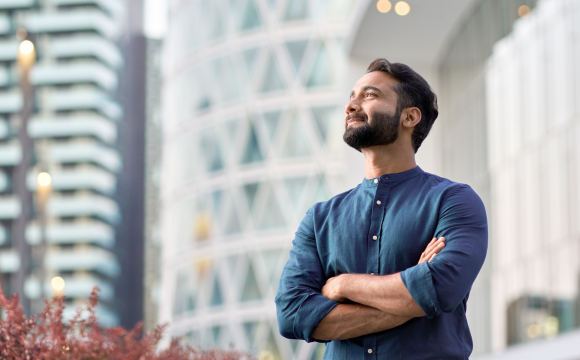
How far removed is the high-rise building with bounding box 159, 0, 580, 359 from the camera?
16906mm

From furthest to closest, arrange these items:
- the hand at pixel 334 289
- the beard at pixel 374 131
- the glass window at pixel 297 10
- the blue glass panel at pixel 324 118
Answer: the glass window at pixel 297 10, the blue glass panel at pixel 324 118, the beard at pixel 374 131, the hand at pixel 334 289

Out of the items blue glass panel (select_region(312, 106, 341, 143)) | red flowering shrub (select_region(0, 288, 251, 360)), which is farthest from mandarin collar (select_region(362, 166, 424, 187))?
blue glass panel (select_region(312, 106, 341, 143))

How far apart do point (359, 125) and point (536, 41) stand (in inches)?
616

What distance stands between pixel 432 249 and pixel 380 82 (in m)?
0.75

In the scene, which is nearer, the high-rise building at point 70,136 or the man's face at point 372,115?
the man's face at point 372,115

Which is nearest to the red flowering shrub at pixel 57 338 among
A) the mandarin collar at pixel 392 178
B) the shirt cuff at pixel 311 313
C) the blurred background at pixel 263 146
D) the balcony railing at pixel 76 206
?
the shirt cuff at pixel 311 313

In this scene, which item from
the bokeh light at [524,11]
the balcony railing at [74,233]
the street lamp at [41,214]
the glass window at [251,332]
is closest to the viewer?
the street lamp at [41,214]

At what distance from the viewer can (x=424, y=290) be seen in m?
2.79

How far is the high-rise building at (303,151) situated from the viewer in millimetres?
16906

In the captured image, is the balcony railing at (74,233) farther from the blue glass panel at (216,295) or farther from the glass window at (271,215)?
the glass window at (271,215)

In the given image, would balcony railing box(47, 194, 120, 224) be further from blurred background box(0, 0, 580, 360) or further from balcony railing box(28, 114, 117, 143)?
balcony railing box(28, 114, 117, 143)

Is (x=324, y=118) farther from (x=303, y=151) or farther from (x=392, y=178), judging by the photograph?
(x=392, y=178)

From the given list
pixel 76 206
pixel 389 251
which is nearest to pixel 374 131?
pixel 389 251

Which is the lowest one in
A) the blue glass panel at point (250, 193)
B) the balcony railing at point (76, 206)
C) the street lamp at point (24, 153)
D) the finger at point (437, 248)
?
the finger at point (437, 248)
